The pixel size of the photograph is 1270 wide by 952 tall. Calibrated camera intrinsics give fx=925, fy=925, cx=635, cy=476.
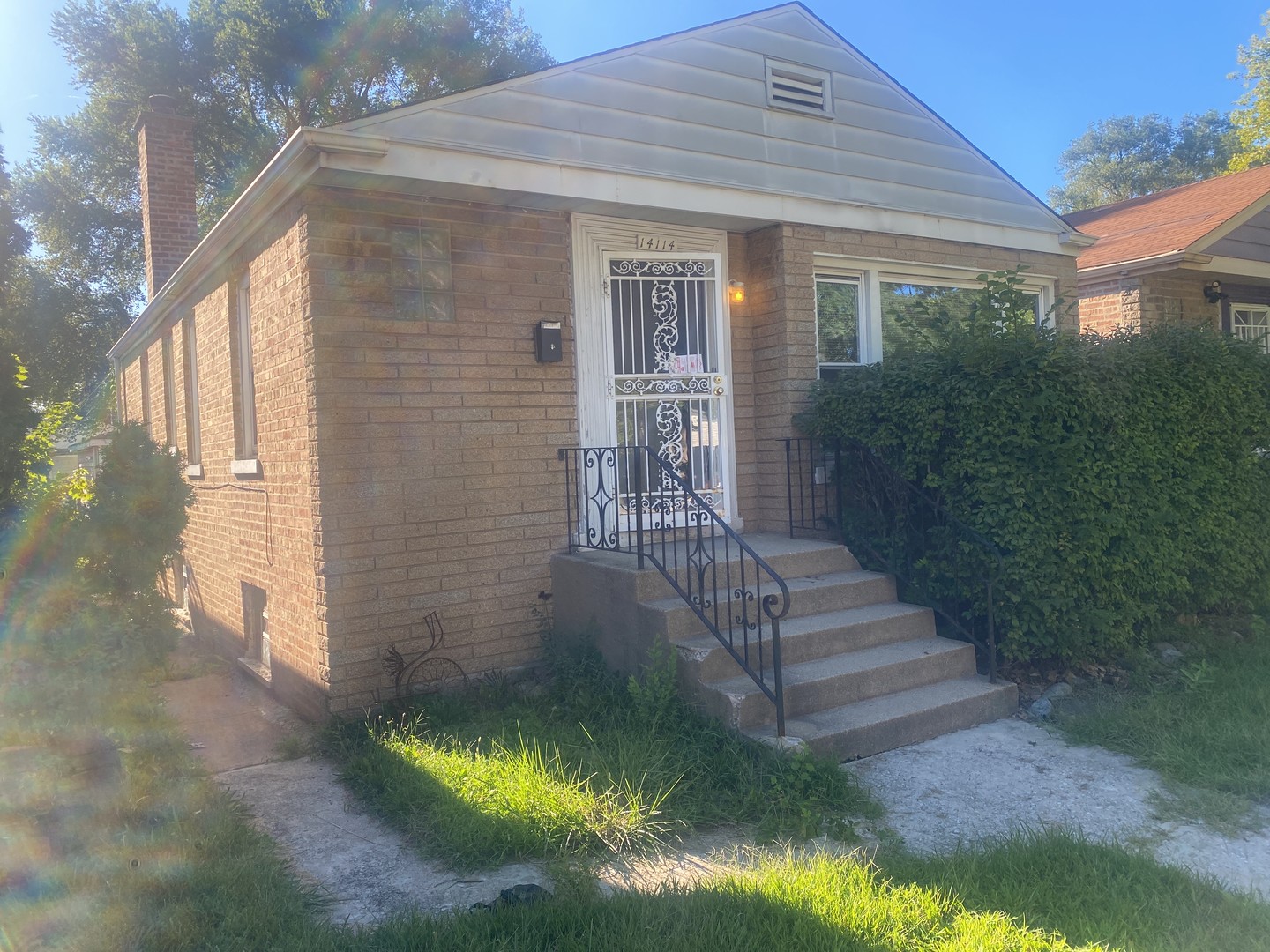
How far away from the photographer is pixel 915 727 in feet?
17.0

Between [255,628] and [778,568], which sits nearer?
[778,568]

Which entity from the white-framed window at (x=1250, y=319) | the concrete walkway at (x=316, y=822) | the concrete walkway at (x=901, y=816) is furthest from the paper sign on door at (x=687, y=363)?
the white-framed window at (x=1250, y=319)

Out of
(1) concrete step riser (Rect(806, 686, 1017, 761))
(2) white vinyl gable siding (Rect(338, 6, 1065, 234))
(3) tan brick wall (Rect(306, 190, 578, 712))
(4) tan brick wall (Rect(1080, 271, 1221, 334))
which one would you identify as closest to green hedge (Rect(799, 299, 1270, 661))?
(1) concrete step riser (Rect(806, 686, 1017, 761))

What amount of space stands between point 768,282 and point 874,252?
1.16m

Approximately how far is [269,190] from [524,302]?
Result: 1.78 meters

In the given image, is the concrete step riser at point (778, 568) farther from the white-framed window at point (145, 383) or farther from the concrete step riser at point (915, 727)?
the white-framed window at point (145, 383)

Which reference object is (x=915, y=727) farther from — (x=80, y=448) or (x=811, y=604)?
(x=80, y=448)

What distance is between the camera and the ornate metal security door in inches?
273

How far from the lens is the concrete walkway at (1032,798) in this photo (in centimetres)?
388

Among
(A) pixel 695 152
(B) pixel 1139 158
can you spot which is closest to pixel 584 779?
(A) pixel 695 152

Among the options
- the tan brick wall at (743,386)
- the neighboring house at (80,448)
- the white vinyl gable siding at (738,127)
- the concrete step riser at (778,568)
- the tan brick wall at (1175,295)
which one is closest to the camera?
the concrete step riser at (778,568)

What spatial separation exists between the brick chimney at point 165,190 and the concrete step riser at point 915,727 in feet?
30.8

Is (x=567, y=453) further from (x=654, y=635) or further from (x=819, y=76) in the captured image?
(x=819, y=76)

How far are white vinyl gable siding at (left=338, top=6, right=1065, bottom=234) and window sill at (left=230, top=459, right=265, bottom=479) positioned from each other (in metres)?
2.73
